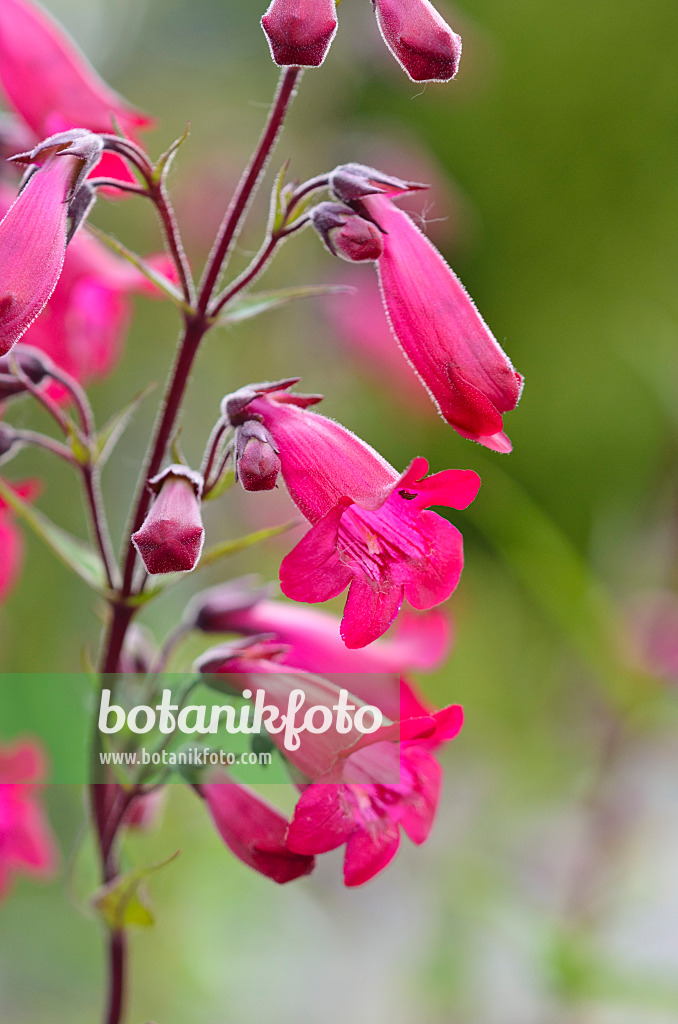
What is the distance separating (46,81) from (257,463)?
0.46 m

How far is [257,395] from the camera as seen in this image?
0.58 meters

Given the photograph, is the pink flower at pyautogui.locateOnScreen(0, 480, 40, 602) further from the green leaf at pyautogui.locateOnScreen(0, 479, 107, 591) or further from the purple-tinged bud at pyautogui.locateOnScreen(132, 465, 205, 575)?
the purple-tinged bud at pyautogui.locateOnScreen(132, 465, 205, 575)

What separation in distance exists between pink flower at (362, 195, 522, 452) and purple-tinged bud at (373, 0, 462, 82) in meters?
0.08

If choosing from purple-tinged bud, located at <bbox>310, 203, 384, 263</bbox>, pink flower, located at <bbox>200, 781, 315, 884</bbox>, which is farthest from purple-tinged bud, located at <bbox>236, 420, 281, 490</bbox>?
pink flower, located at <bbox>200, 781, 315, 884</bbox>

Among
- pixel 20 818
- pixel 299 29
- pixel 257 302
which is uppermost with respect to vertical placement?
pixel 299 29

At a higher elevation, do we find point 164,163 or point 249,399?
point 164,163

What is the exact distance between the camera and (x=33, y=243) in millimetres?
521

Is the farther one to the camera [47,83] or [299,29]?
[47,83]

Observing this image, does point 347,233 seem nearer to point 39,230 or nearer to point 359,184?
point 359,184

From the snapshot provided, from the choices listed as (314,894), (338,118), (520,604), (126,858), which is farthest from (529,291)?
(126,858)

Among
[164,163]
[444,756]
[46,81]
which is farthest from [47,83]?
[444,756]

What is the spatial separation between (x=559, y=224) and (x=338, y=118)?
3.62 meters

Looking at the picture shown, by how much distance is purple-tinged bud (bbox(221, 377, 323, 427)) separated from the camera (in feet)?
1.87

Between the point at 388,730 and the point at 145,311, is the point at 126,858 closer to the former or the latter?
the point at 388,730
